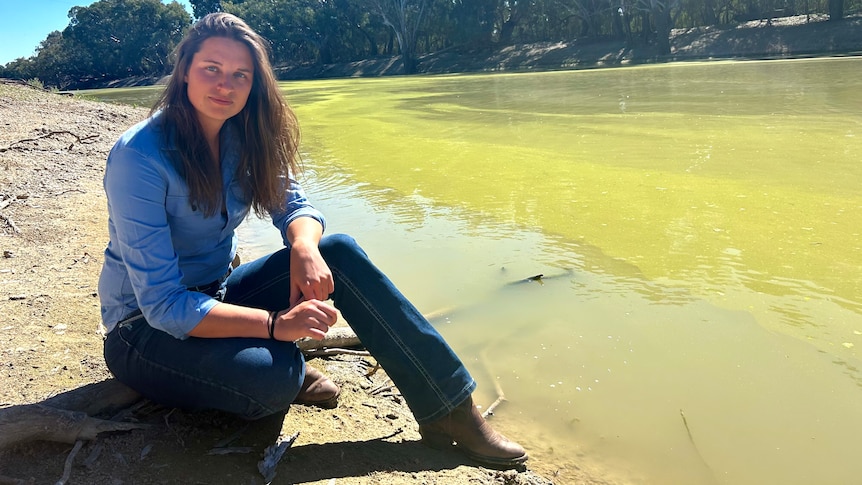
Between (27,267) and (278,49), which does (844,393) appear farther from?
(278,49)

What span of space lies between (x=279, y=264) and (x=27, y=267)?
7.58 ft

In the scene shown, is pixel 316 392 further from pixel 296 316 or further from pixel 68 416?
pixel 68 416

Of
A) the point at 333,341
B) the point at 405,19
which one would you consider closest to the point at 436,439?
the point at 333,341

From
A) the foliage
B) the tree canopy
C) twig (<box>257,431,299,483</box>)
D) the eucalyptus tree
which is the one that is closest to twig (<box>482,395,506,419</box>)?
twig (<box>257,431,299,483</box>)

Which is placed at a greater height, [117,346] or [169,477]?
[117,346]

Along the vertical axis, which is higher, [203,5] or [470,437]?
[203,5]

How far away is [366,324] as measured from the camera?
196 cm

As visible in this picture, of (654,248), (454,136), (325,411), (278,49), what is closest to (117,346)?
(325,411)

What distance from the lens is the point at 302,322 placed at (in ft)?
5.77

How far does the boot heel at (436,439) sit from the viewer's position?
6.66ft

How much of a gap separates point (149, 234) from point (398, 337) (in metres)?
0.75

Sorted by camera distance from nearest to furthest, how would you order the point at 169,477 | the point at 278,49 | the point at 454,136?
the point at 169,477, the point at 454,136, the point at 278,49

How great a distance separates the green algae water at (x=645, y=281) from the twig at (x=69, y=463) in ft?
4.64

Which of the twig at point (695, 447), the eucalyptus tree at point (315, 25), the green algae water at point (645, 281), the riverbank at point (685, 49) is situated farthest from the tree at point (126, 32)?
the twig at point (695, 447)
